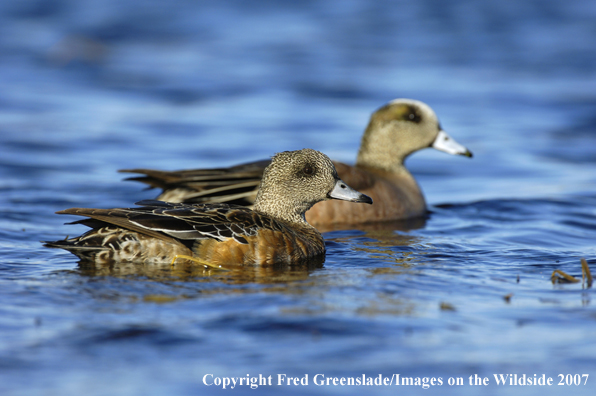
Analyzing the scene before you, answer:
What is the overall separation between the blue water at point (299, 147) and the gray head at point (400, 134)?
761mm

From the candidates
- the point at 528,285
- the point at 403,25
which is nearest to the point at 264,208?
the point at 528,285

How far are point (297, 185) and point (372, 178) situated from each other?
2.39m

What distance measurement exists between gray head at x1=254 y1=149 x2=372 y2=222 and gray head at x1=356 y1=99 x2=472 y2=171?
2.98 m

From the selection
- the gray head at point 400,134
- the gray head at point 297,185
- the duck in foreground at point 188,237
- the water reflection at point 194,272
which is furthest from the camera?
the gray head at point 400,134

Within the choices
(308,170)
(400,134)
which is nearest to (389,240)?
(308,170)

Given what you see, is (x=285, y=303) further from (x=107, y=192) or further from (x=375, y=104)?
(x=375, y=104)

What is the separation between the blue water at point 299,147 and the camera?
442 cm

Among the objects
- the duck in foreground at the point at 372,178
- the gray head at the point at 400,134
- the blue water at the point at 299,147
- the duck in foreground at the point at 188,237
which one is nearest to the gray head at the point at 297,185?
the duck in foreground at the point at 188,237

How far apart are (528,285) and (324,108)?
10085mm

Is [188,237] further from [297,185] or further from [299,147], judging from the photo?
[299,147]

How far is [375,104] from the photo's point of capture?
1555 centimetres

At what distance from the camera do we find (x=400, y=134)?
9758 mm

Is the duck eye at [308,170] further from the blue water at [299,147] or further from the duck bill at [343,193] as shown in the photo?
the blue water at [299,147]

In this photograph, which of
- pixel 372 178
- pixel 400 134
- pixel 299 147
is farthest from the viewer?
pixel 299 147
